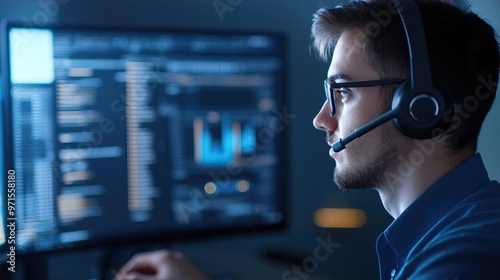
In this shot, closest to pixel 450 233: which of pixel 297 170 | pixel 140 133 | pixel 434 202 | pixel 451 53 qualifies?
pixel 434 202

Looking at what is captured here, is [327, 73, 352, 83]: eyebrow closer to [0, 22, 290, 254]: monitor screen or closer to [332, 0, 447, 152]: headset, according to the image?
[332, 0, 447, 152]: headset

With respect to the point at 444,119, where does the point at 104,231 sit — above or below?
below

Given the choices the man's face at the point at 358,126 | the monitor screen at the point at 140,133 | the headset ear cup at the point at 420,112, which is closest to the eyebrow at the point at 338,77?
the man's face at the point at 358,126

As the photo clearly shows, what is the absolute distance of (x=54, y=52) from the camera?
95 centimetres

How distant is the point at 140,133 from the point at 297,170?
44 cm

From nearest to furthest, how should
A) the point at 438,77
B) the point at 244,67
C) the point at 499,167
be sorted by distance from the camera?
the point at 438,77, the point at 244,67, the point at 499,167

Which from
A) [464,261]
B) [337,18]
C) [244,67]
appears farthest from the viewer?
[244,67]

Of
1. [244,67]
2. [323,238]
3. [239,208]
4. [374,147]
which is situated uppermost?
[244,67]

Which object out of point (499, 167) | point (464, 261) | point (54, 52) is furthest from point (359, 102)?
point (499, 167)

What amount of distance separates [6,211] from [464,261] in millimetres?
671

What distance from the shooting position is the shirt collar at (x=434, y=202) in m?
0.79

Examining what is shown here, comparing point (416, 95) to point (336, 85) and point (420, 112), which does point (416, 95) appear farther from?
point (336, 85)

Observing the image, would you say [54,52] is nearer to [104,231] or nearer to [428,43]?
[104,231]

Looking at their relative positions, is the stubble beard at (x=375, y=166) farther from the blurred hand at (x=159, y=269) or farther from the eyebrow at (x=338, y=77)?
the blurred hand at (x=159, y=269)
